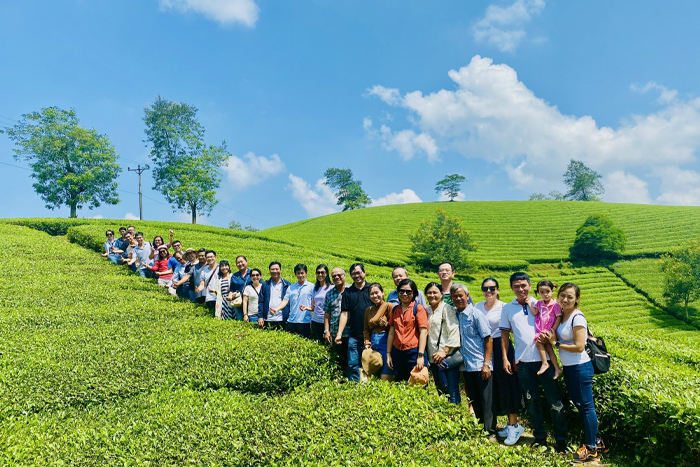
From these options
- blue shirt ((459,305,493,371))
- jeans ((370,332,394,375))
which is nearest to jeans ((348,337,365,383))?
jeans ((370,332,394,375))

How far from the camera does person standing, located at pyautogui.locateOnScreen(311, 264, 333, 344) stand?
25.0 ft

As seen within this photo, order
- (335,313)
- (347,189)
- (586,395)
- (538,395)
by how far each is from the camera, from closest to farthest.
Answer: (586,395) → (538,395) → (335,313) → (347,189)

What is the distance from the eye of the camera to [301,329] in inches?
319

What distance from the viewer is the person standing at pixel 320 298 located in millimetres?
7617

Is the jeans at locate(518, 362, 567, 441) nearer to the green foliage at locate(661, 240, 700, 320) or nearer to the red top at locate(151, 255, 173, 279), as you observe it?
the red top at locate(151, 255, 173, 279)

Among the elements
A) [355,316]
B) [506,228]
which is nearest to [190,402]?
[355,316]

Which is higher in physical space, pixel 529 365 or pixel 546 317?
pixel 546 317

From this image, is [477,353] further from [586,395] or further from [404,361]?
[586,395]

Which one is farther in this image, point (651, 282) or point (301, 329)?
point (651, 282)

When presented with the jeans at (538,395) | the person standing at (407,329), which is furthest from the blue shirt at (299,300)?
the jeans at (538,395)

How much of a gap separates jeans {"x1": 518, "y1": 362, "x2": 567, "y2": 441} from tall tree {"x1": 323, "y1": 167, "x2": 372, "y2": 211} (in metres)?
81.8

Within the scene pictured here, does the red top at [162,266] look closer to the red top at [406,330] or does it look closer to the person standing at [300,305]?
the person standing at [300,305]

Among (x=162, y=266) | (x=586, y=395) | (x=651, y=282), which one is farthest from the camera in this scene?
(x=651, y=282)

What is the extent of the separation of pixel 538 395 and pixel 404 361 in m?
1.82
